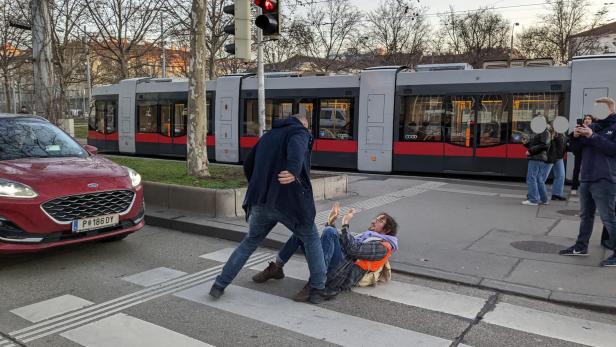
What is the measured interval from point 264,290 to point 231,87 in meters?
13.4

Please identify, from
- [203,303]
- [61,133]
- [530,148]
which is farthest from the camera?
[530,148]

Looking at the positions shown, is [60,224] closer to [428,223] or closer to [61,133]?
[61,133]

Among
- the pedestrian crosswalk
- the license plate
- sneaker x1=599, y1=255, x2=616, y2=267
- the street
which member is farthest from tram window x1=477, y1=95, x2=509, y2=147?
the license plate

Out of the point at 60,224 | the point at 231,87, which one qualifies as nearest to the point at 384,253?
the point at 60,224

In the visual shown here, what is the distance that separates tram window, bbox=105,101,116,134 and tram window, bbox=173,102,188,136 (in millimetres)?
3696

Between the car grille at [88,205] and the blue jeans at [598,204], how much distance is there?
524 cm

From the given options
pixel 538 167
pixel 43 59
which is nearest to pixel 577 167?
pixel 538 167

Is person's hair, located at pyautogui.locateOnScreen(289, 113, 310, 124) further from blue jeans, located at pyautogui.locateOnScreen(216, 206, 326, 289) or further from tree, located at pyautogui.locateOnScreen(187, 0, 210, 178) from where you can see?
tree, located at pyautogui.locateOnScreen(187, 0, 210, 178)

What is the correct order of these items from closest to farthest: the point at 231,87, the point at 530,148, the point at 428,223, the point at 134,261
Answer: the point at 134,261 → the point at 428,223 → the point at 530,148 → the point at 231,87

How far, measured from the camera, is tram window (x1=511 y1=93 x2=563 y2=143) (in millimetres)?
12914

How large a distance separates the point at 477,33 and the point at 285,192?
42.9m

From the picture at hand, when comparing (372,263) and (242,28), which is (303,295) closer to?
(372,263)

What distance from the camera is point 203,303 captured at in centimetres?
473

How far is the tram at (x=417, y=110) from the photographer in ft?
42.3
